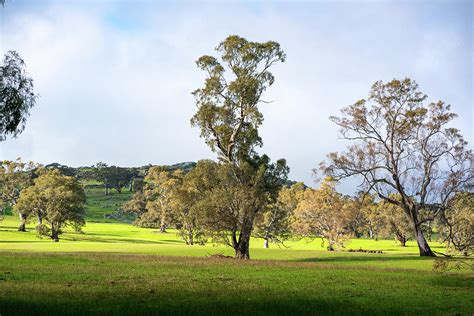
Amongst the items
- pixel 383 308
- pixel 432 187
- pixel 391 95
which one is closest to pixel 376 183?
pixel 432 187

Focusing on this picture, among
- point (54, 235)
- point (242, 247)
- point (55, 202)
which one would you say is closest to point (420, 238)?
point (242, 247)

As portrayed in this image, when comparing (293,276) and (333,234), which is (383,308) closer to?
(293,276)

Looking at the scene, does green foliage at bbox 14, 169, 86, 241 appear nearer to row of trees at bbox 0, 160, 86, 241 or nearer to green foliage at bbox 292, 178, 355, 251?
row of trees at bbox 0, 160, 86, 241

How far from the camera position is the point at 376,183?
52500mm

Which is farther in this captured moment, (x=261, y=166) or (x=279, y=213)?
(x=279, y=213)

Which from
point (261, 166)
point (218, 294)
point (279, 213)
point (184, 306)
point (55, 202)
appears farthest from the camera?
point (55, 202)

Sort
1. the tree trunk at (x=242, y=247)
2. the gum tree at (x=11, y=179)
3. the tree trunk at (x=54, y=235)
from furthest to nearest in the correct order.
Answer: the gum tree at (x=11, y=179)
the tree trunk at (x=54, y=235)
the tree trunk at (x=242, y=247)

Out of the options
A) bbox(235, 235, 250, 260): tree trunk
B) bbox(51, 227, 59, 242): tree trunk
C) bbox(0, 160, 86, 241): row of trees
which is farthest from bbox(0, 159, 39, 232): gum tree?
bbox(235, 235, 250, 260): tree trunk

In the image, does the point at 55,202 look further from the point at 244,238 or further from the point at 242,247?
the point at 244,238

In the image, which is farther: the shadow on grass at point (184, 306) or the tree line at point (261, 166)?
the tree line at point (261, 166)

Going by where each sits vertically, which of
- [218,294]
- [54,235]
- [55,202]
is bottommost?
[54,235]

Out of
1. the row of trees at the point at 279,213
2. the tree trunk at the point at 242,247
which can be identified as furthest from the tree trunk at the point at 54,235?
the tree trunk at the point at 242,247

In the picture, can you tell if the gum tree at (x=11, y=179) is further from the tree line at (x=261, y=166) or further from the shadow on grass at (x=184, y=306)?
the shadow on grass at (x=184, y=306)

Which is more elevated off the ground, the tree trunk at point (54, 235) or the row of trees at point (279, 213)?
the row of trees at point (279, 213)
